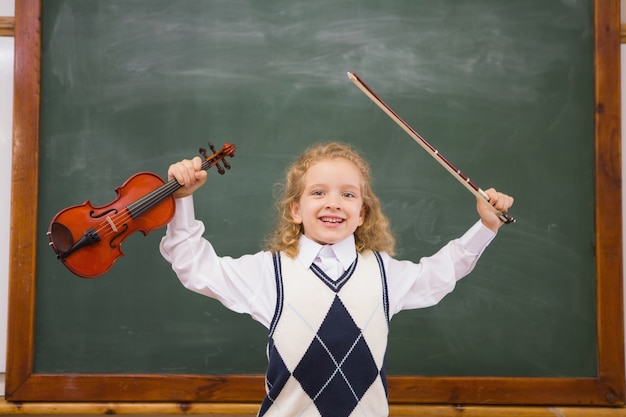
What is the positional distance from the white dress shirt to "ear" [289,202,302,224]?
0.06m

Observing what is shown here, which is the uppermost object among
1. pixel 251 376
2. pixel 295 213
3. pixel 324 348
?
pixel 295 213

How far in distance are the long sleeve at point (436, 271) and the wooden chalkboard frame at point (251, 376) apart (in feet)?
2.25

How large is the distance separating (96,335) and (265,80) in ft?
3.45

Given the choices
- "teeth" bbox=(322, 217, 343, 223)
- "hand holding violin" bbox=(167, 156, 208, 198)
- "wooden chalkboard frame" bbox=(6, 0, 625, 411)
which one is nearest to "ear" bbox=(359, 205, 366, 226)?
"teeth" bbox=(322, 217, 343, 223)

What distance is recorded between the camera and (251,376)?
214cm

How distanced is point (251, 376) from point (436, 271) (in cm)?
88

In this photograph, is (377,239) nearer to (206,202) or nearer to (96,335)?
(206,202)

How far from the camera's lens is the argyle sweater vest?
4.58 feet

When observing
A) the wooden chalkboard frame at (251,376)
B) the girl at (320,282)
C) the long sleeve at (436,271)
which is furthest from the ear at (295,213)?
the wooden chalkboard frame at (251,376)

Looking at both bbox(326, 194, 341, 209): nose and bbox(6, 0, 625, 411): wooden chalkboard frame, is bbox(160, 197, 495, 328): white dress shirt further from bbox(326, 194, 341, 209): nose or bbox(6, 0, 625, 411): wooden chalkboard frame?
bbox(6, 0, 625, 411): wooden chalkboard frame

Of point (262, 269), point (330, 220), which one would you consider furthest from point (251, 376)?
point (330, 220)

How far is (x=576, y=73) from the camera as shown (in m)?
2.20

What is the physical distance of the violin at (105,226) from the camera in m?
1.42

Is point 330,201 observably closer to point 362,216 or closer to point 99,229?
point 362,216
